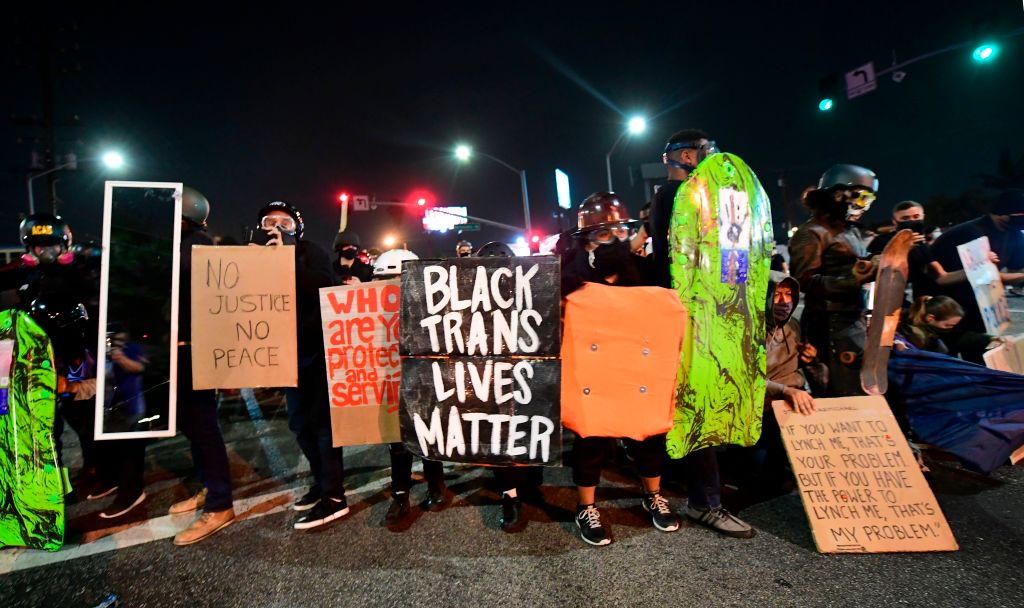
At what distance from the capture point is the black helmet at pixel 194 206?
130 inches

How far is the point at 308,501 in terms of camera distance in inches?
140

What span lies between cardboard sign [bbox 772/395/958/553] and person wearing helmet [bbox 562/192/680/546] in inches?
29.5

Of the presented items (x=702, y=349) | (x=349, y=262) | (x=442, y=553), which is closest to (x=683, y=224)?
(x=702, y=349)

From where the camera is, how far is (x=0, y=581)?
108 inches

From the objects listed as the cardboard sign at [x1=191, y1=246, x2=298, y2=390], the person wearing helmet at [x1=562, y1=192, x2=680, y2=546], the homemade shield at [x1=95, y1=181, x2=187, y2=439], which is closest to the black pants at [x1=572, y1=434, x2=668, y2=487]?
the person wearing helmet at [x1=562, y1=192, x2=680, y2=546]

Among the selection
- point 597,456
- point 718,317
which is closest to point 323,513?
point 597,456

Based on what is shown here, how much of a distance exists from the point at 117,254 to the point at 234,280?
73 cm

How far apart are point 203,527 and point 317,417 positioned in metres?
0.95

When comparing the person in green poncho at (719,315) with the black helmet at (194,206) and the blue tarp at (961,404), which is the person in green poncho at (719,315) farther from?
the black helmet at (194,206)

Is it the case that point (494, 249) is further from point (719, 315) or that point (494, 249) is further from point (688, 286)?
point (719, 315)

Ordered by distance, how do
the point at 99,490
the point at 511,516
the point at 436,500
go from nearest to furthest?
the point at 511,516 < the point at 436,500 < the point at 99,490

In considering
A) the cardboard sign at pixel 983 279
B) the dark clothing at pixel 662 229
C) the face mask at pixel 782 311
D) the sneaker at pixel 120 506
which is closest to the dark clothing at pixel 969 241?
the cardboard sign at pixel 983 279

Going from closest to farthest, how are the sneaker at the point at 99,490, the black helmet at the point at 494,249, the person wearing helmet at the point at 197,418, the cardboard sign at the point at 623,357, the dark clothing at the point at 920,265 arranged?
the cardboard sign at the point at 623,357 → the person wearing helmet at the point at 197,418 → the sneaker at the point at 99,490 → the black helmet at the point at 494,249 → the dark clothing at the point at 920,265

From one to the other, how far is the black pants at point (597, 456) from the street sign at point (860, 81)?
15499 millimetres
